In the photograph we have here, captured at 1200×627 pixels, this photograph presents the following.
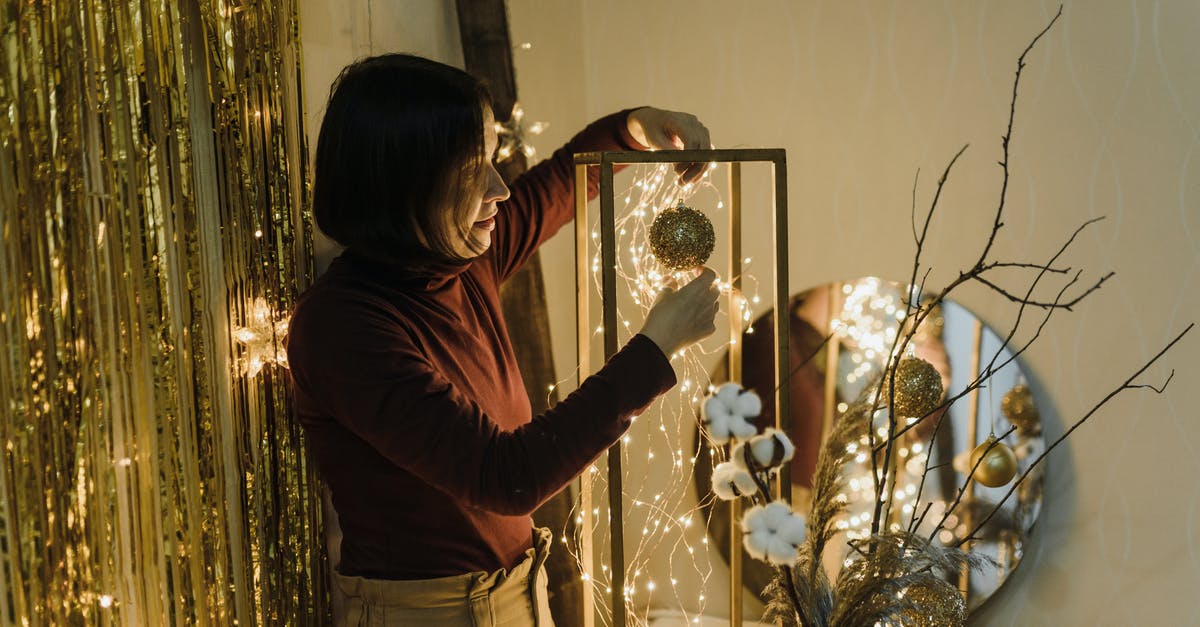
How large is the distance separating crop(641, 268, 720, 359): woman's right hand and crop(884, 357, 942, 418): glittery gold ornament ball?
0.52 metres

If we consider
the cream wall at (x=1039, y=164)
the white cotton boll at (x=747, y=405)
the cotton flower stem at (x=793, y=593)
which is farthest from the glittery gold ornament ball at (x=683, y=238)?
the cream wall at (x=1039, y=164)

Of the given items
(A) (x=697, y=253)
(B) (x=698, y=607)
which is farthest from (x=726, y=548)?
(A) (x=697, y=253)

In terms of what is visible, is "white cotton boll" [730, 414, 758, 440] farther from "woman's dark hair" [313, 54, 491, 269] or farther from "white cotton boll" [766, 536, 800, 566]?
"woman's dark hair" [313, 54, 491, 269]

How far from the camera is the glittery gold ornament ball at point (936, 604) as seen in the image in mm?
1182

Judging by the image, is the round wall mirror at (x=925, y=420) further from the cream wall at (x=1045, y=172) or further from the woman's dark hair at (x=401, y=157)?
the woman's dark hair at (x=401, y=157)

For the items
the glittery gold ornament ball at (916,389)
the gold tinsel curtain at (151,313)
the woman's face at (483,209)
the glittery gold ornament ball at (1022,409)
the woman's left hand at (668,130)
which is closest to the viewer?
the gold tinsel curtain at (151,313)

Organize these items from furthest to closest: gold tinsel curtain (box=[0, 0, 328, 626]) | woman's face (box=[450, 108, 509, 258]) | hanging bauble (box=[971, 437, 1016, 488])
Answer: hanging bauble (box=[971, 437, 1016, 488])
woman's face (box=[450, 108, 509, 258])
gold tinsel curtain (box=[0, 0, 328, 626])

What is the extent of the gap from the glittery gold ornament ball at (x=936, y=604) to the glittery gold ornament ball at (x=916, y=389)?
403 millimetres

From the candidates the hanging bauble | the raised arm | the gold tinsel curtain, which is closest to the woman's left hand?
the raised arm

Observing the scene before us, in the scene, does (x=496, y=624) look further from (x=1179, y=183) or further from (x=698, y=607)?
(x=1179, y=183)

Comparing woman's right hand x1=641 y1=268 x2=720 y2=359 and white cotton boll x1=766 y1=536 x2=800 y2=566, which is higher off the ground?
woman's right hand x1=641 y1=268 x2=720 y2=359

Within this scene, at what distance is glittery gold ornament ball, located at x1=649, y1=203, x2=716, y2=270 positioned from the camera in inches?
50.5

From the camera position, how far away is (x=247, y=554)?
1276 mm

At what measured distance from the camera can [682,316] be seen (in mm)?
1152
